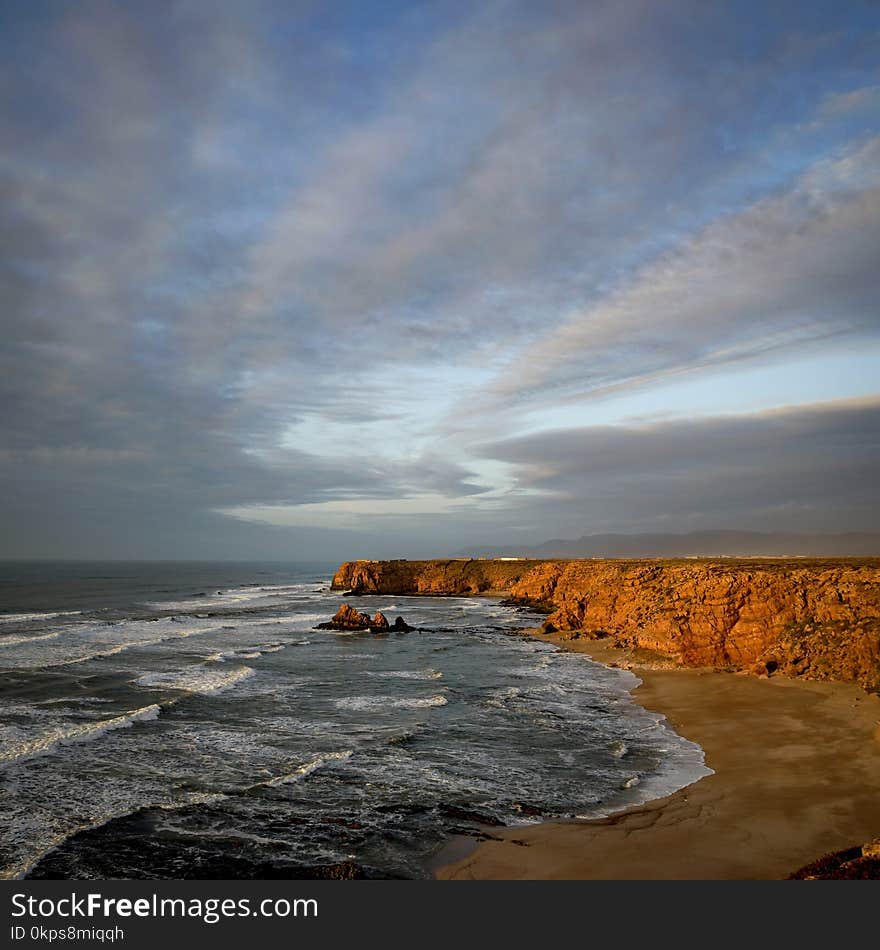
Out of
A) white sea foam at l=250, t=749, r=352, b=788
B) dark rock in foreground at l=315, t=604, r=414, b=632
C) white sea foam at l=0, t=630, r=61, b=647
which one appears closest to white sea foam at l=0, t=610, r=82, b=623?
white sea foam at l=0, t=630, r=61, b=647

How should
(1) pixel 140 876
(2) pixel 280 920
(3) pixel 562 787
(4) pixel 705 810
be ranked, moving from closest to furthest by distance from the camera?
(2) pixel 280 920, (1) pixel 140 876, (4) pixel 705 810, (3) pixel 562 787

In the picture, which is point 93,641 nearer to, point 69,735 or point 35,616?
point 35,616

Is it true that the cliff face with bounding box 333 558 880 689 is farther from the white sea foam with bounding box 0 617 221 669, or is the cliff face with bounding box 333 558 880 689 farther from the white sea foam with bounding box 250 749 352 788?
the white sea foam with bounding box 0 617 221 669

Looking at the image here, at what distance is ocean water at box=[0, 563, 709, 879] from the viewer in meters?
14.1

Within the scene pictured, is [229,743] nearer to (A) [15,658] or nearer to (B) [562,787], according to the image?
(B) [562,787]

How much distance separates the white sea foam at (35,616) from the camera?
62.7m

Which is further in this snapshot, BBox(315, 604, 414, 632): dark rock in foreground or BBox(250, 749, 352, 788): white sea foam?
BBox(315, 604, 414, 632): dark rock in foreground

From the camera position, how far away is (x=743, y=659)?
3212 cm

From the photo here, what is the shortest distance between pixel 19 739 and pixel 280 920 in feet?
59.1

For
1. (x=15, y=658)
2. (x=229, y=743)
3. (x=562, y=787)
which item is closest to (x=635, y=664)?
(x=562, y=787)

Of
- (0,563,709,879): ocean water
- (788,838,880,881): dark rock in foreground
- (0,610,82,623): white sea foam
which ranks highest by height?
(788,838,880,881): dark rock in foreground

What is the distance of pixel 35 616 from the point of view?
218 feet

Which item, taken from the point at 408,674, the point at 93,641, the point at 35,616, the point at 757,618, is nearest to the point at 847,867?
the point at 757,618

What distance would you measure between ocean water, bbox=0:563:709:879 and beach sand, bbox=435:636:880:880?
0.95 meters
